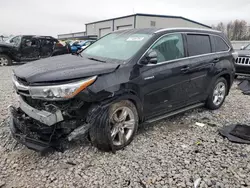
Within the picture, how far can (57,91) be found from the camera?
2.51 meters

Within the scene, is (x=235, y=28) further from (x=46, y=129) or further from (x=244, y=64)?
(x=46, y=129)

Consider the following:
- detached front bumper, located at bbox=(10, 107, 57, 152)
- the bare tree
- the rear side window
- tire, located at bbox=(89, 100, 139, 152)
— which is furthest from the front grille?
the bare tree

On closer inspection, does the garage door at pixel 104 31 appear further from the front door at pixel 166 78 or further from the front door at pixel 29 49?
the front door at pixel 166 78

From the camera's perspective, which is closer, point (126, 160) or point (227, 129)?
point (126, 160)

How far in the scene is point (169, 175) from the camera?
2625 mm

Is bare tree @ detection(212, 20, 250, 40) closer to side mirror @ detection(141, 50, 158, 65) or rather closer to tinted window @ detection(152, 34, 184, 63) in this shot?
tinted window @ detection(152, 34, 184, 63)

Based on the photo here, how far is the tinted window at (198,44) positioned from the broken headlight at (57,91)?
2.43 m

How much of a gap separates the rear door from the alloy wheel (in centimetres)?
142

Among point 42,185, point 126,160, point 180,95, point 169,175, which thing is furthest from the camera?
point 180,95

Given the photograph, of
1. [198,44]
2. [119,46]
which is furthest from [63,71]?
[198,44]

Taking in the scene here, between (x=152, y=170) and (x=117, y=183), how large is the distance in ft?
1.66

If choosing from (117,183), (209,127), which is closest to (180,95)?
(209,127)

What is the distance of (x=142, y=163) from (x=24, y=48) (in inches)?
441

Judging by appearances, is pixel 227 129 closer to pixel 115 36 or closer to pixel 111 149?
pixel 111 149
